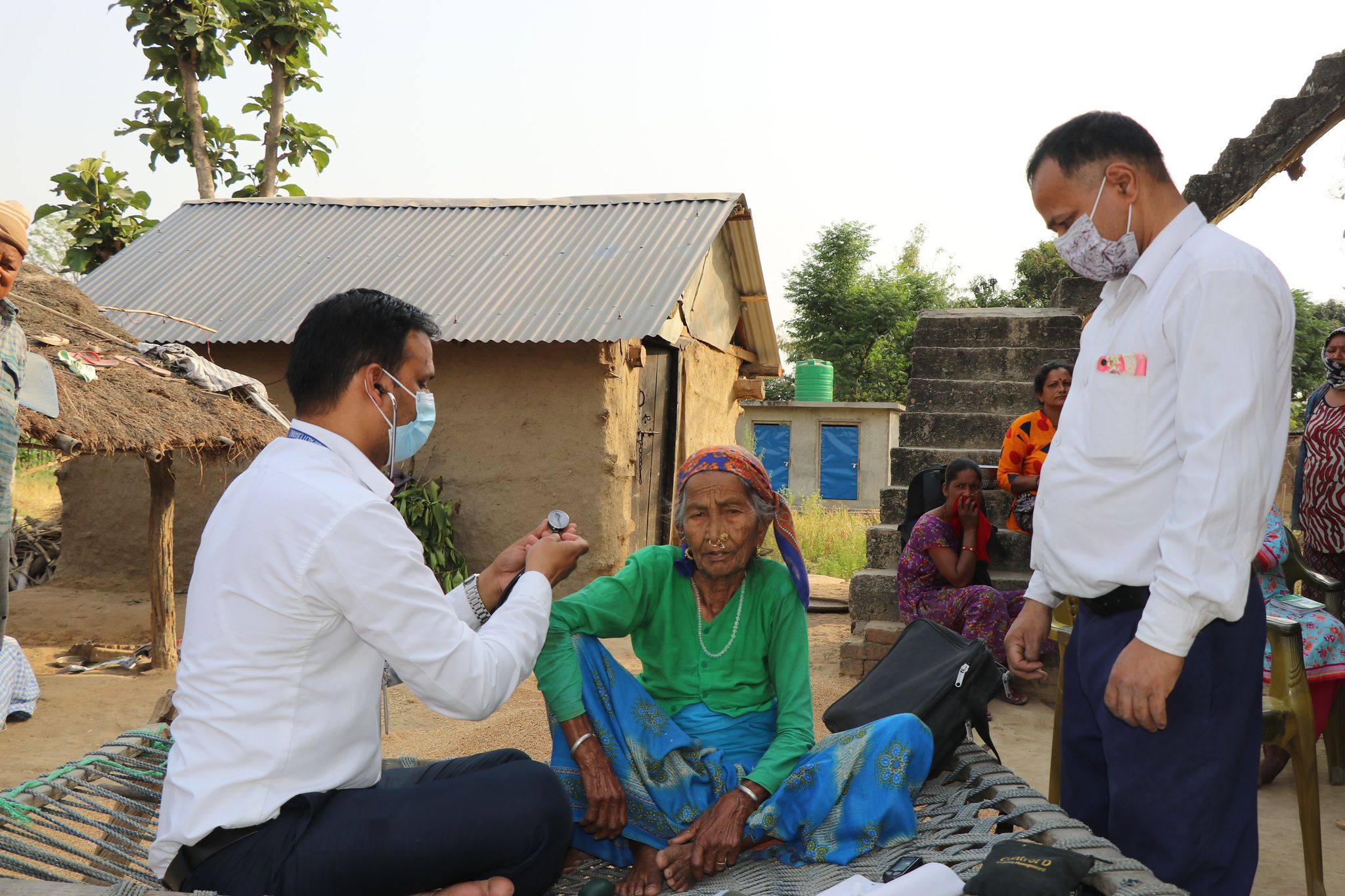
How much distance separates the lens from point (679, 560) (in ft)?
9.53

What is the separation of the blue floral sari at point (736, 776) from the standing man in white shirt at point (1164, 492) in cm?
48

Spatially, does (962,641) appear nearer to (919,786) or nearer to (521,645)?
(919,786)

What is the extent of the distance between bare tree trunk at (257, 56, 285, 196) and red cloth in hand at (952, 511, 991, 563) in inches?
473

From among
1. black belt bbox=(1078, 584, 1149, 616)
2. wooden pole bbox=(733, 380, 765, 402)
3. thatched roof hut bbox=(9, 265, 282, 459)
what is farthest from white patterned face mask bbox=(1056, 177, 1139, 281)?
wooden pole bbox=(733, 380, 765, 402)

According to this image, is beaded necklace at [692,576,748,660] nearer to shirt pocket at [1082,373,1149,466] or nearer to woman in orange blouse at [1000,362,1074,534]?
shirt pocket at [1082,373,1149,466]

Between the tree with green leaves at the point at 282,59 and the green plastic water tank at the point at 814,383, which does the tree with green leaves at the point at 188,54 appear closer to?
the tree with green leaves at the point at 282,59

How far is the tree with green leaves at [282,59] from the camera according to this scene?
13.1m

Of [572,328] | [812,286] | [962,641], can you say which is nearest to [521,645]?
[962,641]

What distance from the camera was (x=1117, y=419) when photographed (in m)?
2.18

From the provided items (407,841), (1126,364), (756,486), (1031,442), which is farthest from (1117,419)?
(1031,442)

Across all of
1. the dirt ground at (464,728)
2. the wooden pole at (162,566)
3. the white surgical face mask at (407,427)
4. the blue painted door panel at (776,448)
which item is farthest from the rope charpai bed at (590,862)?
the blue painted door panel at (776,448)

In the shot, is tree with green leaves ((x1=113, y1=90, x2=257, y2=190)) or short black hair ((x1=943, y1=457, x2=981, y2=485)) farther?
tree with green leaves ((x1=113, y1=90, x2=257, y2=190))

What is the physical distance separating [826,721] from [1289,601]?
242 centimetres

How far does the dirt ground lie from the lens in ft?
12.2
